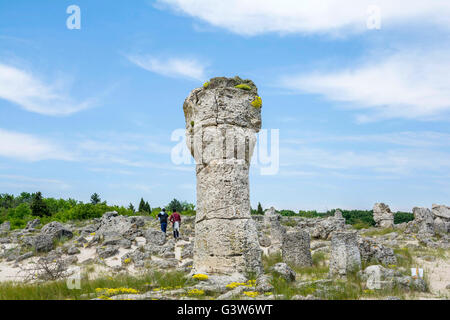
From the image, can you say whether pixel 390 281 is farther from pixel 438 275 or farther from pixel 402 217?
pixel 402 217

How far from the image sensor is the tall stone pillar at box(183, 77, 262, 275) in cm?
884

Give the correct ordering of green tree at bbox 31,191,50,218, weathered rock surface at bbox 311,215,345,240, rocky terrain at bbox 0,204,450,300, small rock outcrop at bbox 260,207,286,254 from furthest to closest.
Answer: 1. green tree at bbox 31,191,50,218
2. weathered rock surface at bbox 311,215,345,240
3. small rock outcrop at bbox 260,207,286,254
4. rocky terrain at bbox 0,204,450,300

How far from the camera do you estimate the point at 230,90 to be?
9.55m

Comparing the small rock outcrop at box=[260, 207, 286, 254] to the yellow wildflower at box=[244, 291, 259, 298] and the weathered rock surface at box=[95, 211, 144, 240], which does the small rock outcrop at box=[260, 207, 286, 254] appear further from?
the yellow wildflower at box=[244, 291, 259, 298]

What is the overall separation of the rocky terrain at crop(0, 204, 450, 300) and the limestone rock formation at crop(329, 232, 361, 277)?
0.9 inches

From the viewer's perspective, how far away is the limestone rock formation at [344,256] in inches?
377

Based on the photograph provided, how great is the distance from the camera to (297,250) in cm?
1217

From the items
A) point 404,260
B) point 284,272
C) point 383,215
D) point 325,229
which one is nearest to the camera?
point 284,272

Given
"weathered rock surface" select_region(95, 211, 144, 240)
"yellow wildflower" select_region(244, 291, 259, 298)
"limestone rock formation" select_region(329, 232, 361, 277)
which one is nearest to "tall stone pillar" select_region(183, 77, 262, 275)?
"yellow wildflower" select_region(244, 291, 259, 298)

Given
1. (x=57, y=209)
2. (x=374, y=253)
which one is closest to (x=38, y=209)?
(x=57, y=209)

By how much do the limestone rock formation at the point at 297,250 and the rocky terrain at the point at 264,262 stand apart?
0.10 feet

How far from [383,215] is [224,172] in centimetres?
2310
